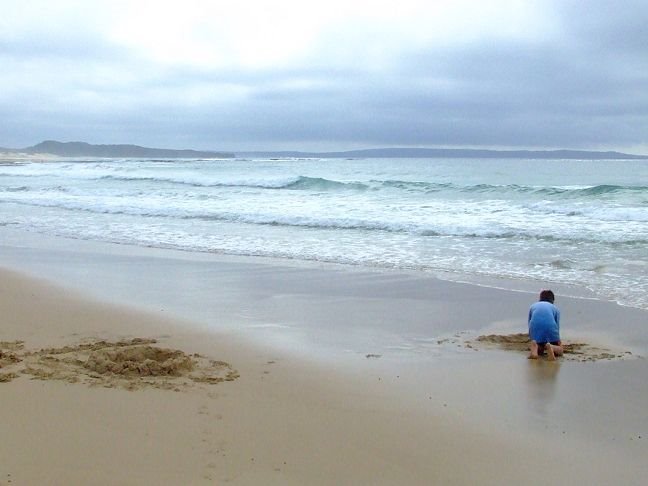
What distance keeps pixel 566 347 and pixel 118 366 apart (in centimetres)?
433

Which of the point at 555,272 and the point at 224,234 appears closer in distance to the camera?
the point at 555,272

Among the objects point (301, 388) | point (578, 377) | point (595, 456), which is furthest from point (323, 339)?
point (595, 456)

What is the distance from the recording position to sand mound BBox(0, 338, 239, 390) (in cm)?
539

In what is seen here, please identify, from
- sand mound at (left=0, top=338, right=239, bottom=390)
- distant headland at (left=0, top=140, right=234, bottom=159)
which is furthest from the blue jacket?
distant headland at (left=0, top=140, right=234, bottom=159)

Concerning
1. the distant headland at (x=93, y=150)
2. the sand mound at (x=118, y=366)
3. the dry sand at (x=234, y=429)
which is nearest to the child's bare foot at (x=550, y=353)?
the dry sand at (x=234, y=429)

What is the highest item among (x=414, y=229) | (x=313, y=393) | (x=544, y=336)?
(x=414, y=229)

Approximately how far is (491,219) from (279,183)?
23.3m

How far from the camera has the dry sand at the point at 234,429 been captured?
3906mm

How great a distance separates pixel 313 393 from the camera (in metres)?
5.33

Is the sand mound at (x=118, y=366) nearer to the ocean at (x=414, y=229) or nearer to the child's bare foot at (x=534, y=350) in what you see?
the child's bare foot at (x=534, y=350)

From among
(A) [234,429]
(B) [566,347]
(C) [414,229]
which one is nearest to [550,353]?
(B) [566,347]

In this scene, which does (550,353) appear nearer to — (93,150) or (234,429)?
(234,429)

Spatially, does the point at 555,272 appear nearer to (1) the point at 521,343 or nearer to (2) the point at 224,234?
(1) the point at 521,343

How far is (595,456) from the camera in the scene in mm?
4219
